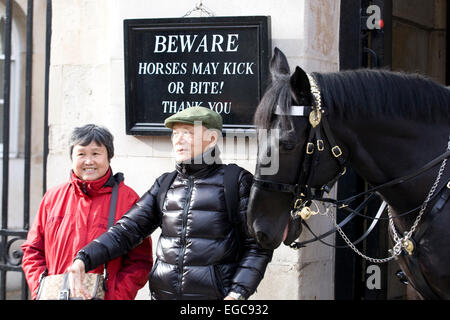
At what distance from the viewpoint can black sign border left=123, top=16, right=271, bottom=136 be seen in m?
4.44

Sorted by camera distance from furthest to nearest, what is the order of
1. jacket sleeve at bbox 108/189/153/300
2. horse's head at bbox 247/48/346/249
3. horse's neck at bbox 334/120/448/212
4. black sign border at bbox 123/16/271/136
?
black sign border at bbox 123/16/271/136
jacket sleeve at bbox 108/189/153/300
horse's neck at bbox 334/120/448/212
horse's head at bbox 247/48/346/249

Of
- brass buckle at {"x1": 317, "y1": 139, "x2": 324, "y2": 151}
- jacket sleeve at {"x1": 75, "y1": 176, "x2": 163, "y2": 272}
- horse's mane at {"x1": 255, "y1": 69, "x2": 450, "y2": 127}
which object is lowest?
jacket sleeve at {"x1": 75, "y1": 176, "x2": 163, "y2": 272}

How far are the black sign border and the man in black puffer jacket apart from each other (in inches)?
44.5

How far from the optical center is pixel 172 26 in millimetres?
4715

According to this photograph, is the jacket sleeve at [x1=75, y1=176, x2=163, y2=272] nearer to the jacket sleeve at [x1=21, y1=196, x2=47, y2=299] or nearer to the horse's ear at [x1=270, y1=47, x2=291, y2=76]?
the jacket sleeve at [x1=21, y1=196, x2=47, y2=299]

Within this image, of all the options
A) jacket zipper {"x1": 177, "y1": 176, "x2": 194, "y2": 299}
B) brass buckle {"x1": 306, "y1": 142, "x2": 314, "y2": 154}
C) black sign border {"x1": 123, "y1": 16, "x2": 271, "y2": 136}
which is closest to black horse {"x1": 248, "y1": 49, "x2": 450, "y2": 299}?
brass buckle {"x1": 306, "y1": 142, "x2": 314, "y2": 154}

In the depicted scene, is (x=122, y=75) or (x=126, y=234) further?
(x=122, y=75)

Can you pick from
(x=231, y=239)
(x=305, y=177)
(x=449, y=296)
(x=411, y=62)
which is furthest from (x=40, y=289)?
(x=411, y=62)

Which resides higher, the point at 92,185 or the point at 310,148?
the point at 310,148

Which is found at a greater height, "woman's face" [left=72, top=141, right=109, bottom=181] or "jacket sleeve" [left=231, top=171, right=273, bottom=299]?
"woman's face" [left=72, top=141, right=109, bottom=181]

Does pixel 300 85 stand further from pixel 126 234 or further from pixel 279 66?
pixel 126 234

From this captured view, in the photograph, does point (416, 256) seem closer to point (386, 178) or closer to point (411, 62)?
point (386, 178)

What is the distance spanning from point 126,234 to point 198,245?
0.43m

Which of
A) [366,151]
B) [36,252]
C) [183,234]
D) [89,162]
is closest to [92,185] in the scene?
[89,162]
